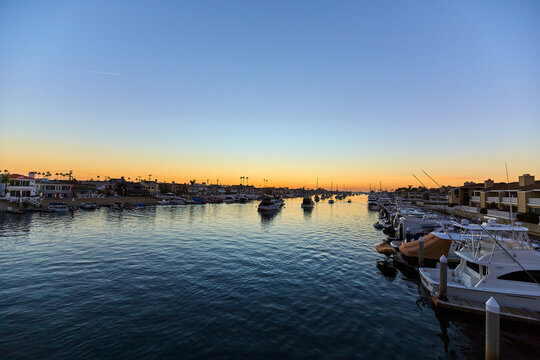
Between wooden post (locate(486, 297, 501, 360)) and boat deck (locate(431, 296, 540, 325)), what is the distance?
539 cm

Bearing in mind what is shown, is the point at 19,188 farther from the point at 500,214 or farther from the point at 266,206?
the point at 500,214

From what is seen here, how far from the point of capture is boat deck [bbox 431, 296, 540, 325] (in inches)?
512

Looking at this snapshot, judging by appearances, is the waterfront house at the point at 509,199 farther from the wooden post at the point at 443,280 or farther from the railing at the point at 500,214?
the wooden post at the point at 443,280

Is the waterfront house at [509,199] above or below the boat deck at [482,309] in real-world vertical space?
above

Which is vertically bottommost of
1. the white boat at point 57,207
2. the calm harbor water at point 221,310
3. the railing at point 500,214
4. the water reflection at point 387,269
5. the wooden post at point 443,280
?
the water reflection at point 387,269

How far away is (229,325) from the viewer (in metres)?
13.3

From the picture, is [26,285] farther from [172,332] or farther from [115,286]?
[172,332]

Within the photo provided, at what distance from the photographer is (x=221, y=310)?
15008 mm

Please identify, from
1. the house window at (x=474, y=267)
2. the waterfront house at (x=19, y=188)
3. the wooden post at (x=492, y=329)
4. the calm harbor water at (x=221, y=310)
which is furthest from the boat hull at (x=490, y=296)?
the waterfront house at (x=19, y=188)

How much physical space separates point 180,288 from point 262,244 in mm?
17698

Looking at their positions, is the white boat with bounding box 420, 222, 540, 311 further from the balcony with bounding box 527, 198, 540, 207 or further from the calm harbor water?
the balcony with bounding box 527, 198, 540, 207

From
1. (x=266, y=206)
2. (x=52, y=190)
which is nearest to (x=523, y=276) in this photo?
(x=266, y=206)

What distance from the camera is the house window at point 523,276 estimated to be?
14195 millimetres

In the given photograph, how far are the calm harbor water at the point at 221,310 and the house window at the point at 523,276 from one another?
9.09 ft
